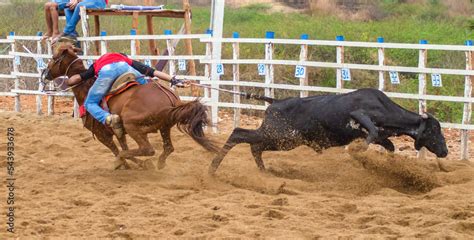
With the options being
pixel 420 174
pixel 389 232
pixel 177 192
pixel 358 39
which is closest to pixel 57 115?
pixel 177 192

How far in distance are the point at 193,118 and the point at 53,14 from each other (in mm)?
5552

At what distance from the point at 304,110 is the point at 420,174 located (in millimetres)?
1398

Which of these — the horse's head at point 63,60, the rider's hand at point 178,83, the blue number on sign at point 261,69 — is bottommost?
the blue number on sign at point 261,69

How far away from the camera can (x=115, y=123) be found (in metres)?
9.26

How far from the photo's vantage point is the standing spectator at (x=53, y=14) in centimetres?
1369

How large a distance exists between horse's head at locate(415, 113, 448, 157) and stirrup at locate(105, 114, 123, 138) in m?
3.15

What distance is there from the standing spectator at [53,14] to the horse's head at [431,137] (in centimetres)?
675

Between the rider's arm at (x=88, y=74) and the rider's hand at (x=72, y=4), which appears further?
the rider's hand at (x=72, y=4)

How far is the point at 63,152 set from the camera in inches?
432

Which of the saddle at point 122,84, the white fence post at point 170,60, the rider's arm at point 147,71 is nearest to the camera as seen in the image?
the saddle at point 122,84

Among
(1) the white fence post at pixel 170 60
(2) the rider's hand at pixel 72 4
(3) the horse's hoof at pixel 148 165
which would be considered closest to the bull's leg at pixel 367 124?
(3) the horse's hoof at pixel 148 165

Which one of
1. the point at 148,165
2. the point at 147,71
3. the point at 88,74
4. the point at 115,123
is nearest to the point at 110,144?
the point at 148,165

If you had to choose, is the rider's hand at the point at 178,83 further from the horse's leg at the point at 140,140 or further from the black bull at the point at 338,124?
the black bull at the point at 338,124

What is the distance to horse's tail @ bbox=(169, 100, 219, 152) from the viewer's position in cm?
895
